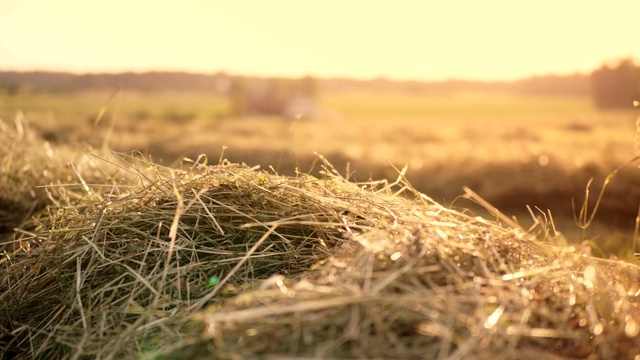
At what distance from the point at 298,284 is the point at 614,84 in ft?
193

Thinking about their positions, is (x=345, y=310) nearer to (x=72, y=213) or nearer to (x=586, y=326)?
(x=586, y=326)

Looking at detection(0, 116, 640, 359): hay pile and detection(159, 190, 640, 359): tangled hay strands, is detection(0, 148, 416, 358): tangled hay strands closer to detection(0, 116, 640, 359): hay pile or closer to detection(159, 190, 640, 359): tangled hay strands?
detection(0, 116, 640, 359): hay pile

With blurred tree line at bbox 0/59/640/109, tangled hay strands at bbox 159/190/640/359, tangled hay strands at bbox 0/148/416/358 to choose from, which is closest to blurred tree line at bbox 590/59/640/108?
blurred tree line at bbox 0/59/640/109

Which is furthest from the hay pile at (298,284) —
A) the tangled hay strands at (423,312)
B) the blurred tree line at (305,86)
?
the blurred tree line at (305,86)

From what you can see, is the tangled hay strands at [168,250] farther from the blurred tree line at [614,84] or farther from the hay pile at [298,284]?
the blurred tree line at [614,84]

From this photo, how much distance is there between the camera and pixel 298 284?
4.65 feet

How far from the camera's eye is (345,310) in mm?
1356

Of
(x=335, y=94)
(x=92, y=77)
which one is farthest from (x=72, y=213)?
(x=335, y=94)

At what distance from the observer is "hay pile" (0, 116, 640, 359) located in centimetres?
133

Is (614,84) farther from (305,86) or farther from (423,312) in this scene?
(423,312)

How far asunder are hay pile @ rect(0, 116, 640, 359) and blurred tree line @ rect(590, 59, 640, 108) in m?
55.5

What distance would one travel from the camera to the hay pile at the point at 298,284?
1330 mm

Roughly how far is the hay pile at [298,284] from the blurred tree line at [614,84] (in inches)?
2186

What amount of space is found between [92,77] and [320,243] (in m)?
64.1
